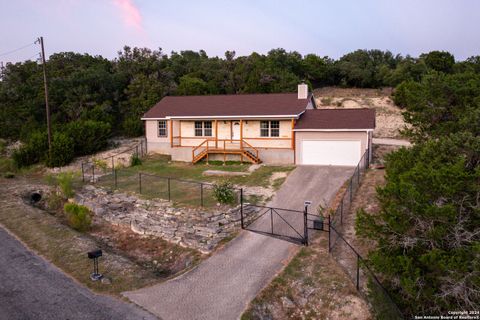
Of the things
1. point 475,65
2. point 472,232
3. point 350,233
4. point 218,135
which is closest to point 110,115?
point 218,135

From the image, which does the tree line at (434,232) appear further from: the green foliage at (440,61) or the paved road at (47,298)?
the green foliage at (440,61)

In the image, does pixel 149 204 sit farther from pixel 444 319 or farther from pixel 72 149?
pixel 72 149

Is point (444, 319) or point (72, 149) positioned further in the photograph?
point (72, 149)

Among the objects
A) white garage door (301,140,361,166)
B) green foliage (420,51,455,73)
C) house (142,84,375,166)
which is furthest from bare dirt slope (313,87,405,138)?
white garage door (301,140,361,166)

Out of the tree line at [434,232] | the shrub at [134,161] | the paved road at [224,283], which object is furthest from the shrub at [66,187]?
the tree line at [434,232]

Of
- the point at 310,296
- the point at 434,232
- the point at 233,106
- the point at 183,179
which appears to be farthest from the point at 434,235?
the point at 233,106

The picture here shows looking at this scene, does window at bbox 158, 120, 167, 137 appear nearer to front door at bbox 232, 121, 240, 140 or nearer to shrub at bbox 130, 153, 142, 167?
shrub at bbox 130, 153, 142, 167
